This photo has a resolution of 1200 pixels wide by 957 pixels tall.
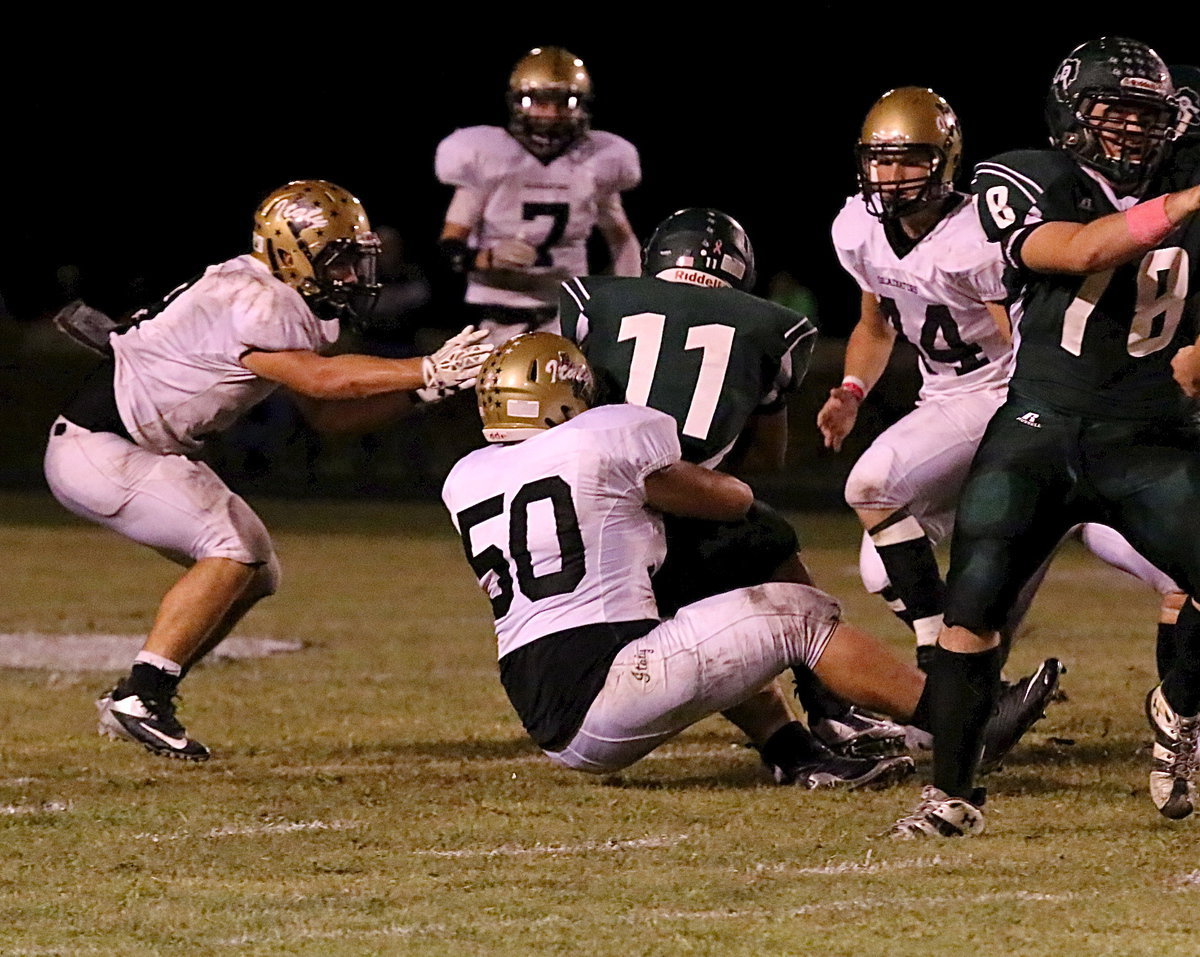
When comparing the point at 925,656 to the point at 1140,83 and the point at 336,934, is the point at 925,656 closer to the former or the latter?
the point at 1140,83

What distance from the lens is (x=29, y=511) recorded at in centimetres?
1284

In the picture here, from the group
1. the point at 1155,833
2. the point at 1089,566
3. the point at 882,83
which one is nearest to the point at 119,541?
the point at 1089,566

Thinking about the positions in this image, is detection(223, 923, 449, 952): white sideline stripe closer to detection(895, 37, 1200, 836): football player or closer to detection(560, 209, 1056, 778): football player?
detection(895, 37, 1200, 836): football player

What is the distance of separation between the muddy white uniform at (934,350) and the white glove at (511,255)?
2567 millimetres

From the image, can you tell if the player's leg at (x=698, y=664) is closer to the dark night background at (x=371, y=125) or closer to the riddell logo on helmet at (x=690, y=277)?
the riddell logo on helmet at (x=690, y=277)

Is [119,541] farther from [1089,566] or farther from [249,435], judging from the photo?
[1089,566]

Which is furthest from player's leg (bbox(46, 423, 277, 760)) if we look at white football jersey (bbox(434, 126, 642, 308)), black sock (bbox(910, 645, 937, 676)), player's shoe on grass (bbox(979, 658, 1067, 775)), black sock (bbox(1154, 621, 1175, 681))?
white football jersey (bbox(434, 126, 642, 308))

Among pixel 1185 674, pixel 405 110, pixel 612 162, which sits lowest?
pixel 405 110

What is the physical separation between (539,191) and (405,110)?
37.2ft

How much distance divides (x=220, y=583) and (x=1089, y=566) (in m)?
6.28

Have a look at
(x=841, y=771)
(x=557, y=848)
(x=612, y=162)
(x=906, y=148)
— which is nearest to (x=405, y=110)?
(x=612, y=162)

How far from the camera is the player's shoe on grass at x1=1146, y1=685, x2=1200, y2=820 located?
179 inches

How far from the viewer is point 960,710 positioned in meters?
4.35

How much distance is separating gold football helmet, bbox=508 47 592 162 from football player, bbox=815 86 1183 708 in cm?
248
